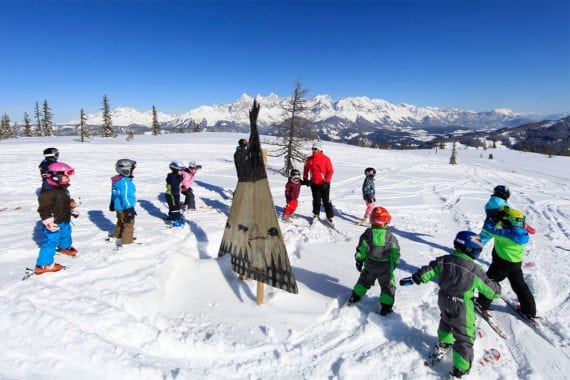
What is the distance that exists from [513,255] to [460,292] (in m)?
1.86

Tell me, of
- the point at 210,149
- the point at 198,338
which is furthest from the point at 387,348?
the point at 210,149

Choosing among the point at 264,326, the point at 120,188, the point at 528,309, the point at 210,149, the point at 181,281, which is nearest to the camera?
the point at 264,326

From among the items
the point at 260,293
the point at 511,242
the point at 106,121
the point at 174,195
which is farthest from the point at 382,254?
the point at 106,121

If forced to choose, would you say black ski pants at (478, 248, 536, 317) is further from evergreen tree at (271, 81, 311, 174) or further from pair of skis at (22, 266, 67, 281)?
evergreen tree at (271, 81, 311, 174)

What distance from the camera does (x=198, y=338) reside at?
12.6 ft

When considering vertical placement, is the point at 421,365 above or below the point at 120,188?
below

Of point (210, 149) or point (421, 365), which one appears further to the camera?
point (210, 149)

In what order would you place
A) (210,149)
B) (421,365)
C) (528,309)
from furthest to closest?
(210,149)
(528,309)
(421,365)

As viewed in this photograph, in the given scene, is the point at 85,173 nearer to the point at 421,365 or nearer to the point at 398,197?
the point at 398,197

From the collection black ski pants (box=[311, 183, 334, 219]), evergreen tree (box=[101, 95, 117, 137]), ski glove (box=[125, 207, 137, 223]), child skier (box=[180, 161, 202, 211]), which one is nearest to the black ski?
black ski pants (box=[311, 183, 334, 219])

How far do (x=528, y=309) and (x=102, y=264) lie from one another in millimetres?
6693

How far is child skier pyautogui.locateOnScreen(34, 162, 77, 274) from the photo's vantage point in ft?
16.1

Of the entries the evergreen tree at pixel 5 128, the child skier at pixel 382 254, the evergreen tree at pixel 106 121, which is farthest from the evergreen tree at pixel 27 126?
the child skier at pixel 382 254

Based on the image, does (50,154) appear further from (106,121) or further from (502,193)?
(106,121)
